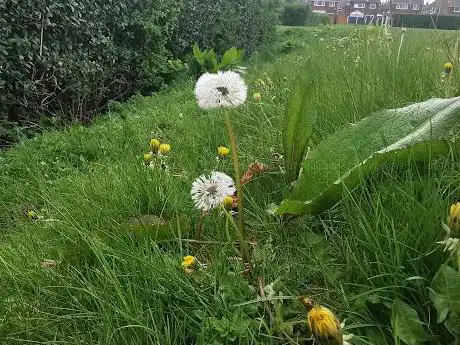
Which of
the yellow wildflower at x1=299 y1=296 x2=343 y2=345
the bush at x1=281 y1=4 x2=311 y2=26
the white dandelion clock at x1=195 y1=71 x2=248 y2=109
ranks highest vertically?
the white dandelion clock at x1=195 y1=71 x2=248 y2=109

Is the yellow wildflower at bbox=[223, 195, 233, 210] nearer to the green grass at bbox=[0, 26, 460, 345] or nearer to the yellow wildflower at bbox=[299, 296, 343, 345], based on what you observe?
the green grass at bbox=[0, 26, 460, 345]

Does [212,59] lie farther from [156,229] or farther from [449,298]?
[449,298]

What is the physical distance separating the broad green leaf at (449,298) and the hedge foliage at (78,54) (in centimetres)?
404

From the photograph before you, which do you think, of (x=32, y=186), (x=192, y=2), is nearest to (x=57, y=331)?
(x=32, y=186)

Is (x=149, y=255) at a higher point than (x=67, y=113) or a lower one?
higher

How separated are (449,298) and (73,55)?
4.84 m

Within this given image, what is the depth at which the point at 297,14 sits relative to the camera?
24.7 m

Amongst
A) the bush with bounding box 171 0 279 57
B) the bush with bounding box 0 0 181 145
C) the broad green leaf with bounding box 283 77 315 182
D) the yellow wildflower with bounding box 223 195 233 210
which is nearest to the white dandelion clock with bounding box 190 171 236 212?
the yellow wildflower with bounding box 223 195 233 210

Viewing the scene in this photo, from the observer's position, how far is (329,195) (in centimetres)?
136

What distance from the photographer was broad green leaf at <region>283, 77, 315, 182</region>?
1.52 m

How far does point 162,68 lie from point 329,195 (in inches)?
238

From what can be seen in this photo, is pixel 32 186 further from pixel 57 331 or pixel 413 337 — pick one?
pixel 413 337

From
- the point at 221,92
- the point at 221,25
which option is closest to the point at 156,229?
the point at 221,92

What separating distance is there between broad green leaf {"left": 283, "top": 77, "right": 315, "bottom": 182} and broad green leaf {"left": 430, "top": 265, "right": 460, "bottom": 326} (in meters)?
0.68
